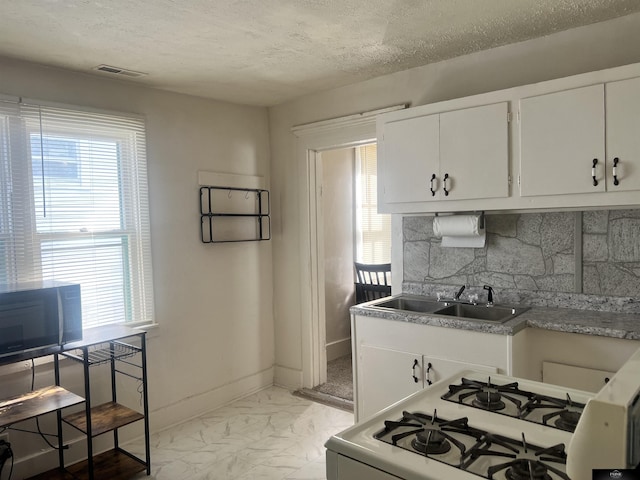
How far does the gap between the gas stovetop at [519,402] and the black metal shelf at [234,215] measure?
2.55m

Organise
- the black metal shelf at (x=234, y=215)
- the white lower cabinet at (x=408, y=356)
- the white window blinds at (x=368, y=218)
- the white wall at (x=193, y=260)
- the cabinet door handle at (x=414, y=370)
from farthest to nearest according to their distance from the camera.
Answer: the white window blinds at (x=368, y=218), the black metal shelf at (x=234, y=215), the white wall at (x=193, y=260), the cabinet door handle at (x=414, y=370), the white lower cabinet at (x=408, y=356)

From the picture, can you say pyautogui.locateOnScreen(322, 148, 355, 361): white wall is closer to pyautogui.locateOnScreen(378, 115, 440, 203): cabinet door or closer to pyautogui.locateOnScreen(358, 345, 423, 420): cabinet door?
pyautogui.locateOnScreen(378, 115, 440, 203): cabinet door

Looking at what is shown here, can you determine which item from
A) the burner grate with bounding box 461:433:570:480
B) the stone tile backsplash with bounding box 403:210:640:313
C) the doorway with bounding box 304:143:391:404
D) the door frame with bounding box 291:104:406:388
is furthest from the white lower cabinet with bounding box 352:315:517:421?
the doorway with bounding box 304:143:391:404

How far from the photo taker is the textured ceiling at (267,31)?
2098mm

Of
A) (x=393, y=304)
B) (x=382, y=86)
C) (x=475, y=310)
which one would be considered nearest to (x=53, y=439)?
(x=393, y=304)

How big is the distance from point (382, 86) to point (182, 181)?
5.21 feet

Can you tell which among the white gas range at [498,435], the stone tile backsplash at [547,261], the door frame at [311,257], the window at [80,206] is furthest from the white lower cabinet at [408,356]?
the window at [80,206]

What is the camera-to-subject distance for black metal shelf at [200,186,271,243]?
3.55 m

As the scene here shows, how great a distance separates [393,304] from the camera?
3.00 metres

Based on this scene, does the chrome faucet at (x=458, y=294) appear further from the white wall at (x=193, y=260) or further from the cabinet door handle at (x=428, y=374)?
the white wall at (x=193, y=260)

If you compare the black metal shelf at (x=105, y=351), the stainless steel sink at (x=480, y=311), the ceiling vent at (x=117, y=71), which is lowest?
the black metal shelf at (x=105, y=351)

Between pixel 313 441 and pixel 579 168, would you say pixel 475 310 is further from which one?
pixel 313 441

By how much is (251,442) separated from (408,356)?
1.24m

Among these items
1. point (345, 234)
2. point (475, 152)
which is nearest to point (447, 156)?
point (475, 152)
